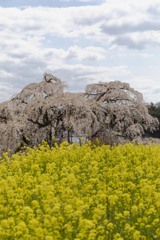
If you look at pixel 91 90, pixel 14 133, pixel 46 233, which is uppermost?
pixel 91 90

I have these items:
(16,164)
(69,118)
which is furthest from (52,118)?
(16,164)

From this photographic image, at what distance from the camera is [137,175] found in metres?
10.6

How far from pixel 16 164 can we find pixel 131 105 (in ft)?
36.7

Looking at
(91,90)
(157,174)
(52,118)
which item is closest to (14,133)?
(52,118)

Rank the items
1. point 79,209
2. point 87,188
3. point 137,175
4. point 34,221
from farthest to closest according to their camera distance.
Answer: point 137,175 < point 87,188 < point 79,209 < point 34,221

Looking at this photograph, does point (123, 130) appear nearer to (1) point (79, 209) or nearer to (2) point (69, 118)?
(2) point (69, 118)

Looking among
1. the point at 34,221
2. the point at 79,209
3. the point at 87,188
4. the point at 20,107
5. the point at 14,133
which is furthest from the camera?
the point at 20,107

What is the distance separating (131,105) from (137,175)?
11.3 meters

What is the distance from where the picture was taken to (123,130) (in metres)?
21.5

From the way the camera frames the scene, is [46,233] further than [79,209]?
No

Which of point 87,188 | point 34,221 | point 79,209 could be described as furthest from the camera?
point 87,188

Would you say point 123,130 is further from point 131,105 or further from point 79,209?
point 79,209

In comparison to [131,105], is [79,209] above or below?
below

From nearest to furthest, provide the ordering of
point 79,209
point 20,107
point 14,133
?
point 79,209 → point 14,133 → point 20,107
